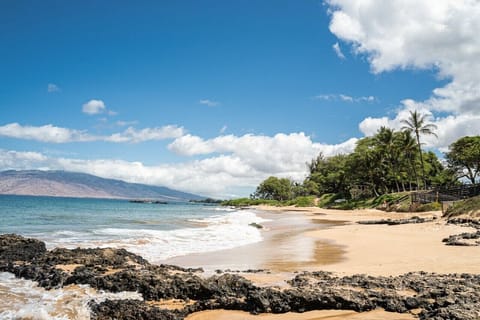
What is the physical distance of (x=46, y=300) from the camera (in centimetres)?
713

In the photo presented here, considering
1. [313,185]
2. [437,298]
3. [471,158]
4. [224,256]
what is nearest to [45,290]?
[224,256]

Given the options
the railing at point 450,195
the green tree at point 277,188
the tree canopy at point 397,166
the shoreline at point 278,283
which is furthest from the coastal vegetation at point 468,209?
the green tree at point 277,188

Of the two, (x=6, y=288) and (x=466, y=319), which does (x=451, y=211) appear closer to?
(x=466, y=319)

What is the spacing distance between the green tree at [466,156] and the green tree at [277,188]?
74567 mm

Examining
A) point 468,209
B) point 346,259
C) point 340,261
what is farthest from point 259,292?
point 468,209

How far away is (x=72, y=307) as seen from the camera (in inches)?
263

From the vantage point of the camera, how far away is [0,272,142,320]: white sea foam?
6.34 metres

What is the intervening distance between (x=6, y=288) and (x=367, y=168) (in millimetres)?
66073

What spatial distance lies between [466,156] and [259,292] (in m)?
62.3

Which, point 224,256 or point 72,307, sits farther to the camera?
point 224,256

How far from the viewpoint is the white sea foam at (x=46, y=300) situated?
20.8ft

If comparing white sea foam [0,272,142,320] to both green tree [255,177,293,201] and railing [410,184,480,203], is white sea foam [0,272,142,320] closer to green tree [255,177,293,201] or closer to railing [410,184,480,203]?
railing [410,184,480,203]

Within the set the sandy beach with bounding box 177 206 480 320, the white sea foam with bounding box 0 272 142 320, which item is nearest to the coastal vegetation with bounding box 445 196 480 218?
the sandy beach with bounding box 177 206 480 320

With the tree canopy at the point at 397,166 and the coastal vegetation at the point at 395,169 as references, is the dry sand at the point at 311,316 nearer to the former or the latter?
the coastal vegetation at the point at 395,169
